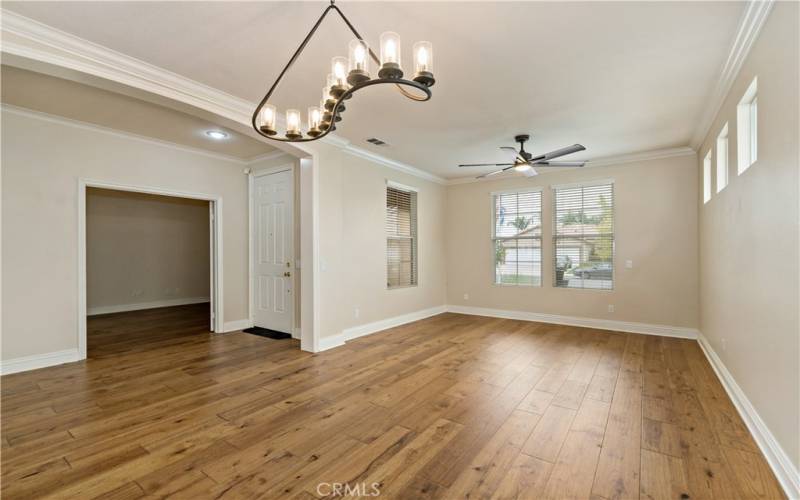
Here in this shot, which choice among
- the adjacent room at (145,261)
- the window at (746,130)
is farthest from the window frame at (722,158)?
the adjacent room at (145,261)

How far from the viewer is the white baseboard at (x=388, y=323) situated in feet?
17.3

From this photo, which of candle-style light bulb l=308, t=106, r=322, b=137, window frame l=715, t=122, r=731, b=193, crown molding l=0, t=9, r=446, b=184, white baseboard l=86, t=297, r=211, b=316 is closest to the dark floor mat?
crown molding l=0, t=9, r=446, b=184

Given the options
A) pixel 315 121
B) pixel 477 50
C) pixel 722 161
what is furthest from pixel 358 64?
pixel 722 161

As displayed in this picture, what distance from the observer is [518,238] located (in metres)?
6.72

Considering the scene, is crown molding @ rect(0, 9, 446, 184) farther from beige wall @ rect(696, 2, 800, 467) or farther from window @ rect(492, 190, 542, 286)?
window @ rect(492, 190, 542, 286)

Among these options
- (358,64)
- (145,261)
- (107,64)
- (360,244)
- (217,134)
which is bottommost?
(145,261)

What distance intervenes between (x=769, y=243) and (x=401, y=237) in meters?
4.84

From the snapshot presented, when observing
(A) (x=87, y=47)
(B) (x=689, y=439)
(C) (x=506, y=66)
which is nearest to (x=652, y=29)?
(C) (x=506, y=66)

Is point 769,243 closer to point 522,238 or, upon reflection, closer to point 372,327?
point 522,238

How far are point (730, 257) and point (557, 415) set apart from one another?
7.17ft

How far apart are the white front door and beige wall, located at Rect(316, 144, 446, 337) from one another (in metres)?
0.88

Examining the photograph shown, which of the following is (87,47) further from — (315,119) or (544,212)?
(544,212)

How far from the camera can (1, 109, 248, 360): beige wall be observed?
3.81m

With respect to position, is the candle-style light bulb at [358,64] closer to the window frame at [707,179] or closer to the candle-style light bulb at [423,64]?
the candle-style light bulb at [423,64]
